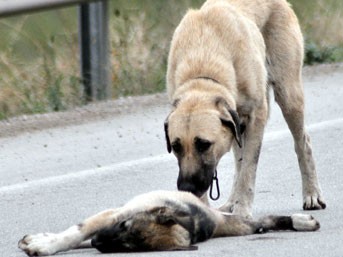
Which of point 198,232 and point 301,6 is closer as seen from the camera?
point 198,232

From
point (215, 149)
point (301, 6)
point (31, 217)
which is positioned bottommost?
point (301, 6)

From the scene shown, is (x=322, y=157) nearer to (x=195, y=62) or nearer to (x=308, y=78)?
(x=195, y=62)

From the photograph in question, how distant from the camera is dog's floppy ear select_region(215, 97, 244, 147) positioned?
7.64m

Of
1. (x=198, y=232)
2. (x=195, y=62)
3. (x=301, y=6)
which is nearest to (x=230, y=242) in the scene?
(x=198, y=232)

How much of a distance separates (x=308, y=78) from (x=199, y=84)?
522 centimetres

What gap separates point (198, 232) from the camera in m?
6.88

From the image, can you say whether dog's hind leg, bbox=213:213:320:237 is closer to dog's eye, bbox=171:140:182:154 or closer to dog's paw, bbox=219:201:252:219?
dog's eye, bbox=171:140:182:154

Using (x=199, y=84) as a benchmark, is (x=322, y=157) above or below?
below

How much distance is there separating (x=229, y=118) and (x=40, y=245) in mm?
1513

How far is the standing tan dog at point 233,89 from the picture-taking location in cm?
756

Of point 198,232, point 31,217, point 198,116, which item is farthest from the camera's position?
point 31,217

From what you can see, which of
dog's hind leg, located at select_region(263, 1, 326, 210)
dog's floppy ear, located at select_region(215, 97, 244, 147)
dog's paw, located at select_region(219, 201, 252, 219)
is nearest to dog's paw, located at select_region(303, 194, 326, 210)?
dog's hind leg, located at select_region(263, 1, 326, 210)

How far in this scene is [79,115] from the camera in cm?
1123

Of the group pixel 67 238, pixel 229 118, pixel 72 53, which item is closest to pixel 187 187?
pixel 229 118
